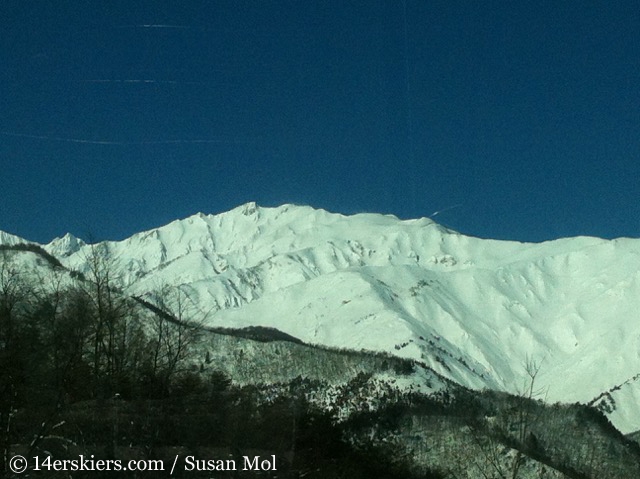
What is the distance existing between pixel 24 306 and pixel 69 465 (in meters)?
25.2

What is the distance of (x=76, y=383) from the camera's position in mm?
38938

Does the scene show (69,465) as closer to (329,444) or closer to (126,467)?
(126,467)

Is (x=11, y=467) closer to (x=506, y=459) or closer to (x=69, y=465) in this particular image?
(x=69, y=465)

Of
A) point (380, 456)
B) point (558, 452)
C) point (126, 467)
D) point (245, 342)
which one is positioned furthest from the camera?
point (245, 342)

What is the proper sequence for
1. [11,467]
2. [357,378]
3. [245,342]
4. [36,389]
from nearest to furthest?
[11,467], [36,389], [357,378], [245,342]

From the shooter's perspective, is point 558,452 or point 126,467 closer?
point 126,467

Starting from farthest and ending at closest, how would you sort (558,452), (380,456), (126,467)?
(558,452), (380,456), (126,467)

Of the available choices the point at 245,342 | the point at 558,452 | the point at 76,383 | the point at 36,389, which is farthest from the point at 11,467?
the point at 245,342

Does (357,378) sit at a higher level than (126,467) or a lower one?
higher

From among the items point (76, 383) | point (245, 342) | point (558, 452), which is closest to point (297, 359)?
point (245, 342)

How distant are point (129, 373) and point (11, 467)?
2239 centimetres

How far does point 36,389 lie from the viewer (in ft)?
102

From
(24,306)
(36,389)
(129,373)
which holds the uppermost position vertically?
(24,306)

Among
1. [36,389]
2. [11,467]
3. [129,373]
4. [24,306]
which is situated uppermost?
[24,306]
